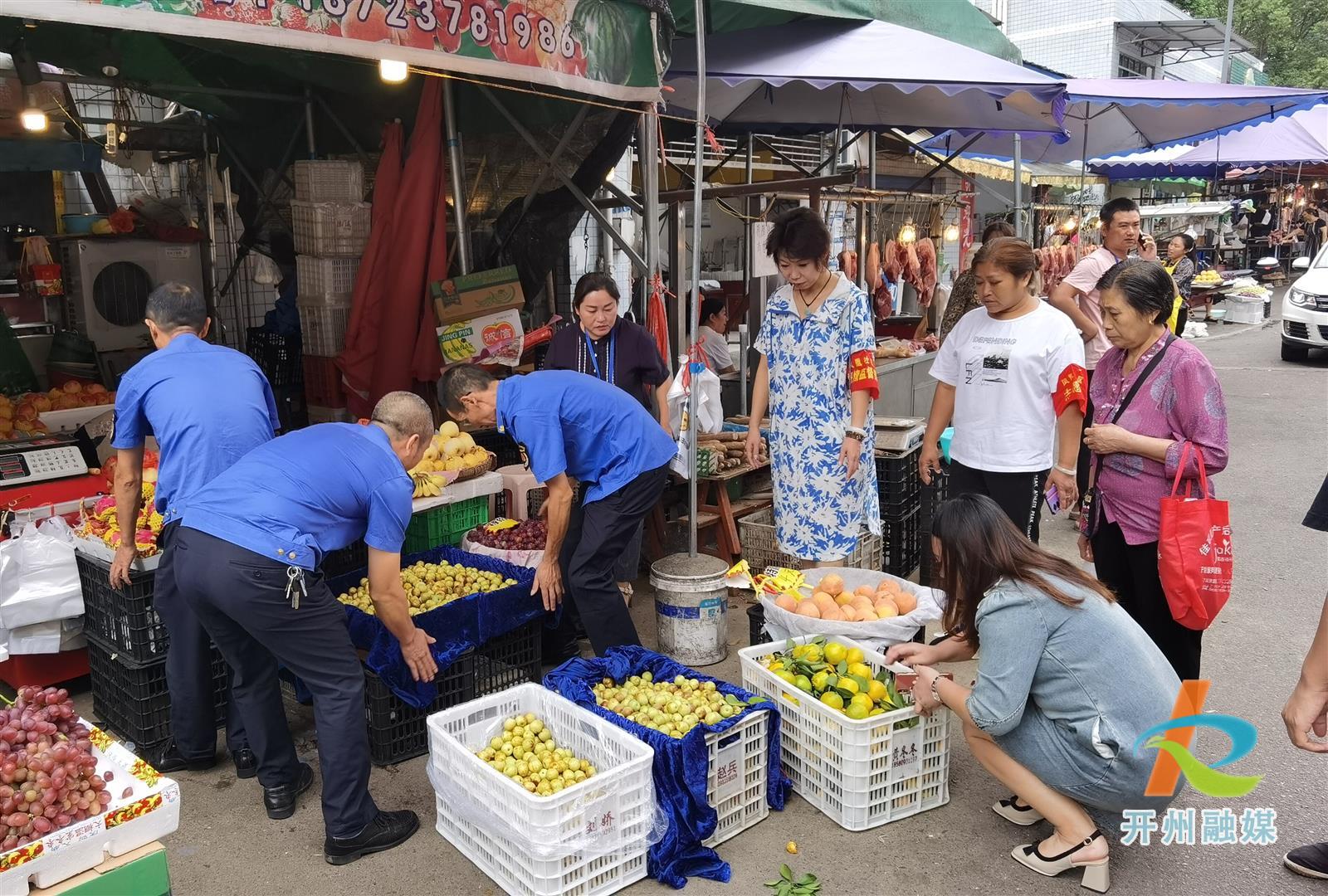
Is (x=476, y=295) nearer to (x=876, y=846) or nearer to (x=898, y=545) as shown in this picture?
(x=898, y=545)

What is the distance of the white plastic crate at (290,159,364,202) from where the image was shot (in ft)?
20.8

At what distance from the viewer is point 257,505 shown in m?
3.28

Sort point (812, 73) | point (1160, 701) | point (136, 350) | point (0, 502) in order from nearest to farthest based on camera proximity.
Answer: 1. point (1160, 701)
2. point (0, 502)
3. point (812, 73)
4. point (136, 350)

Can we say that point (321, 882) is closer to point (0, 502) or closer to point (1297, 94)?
point (0, 502)

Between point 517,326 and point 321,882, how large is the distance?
3808mm

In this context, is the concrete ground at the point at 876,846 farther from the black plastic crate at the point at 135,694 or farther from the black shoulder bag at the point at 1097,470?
the black shoulder bag at the point at 1097,470

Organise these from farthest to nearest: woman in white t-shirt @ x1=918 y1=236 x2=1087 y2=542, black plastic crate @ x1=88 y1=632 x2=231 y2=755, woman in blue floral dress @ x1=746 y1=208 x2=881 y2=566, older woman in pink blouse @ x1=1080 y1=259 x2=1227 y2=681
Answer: woman in blue floral dress @ x1=746 y1=208 x2=881 y2=566 < woman in white t-shirt @ x1=918 y1=236 x2=1087 y2=542 < black plastic crate @ x1=88 y1=632 x2=231 y2=755 < older woman in pink blouse @ x1=1080 y1=259 x2=1227 y2=681

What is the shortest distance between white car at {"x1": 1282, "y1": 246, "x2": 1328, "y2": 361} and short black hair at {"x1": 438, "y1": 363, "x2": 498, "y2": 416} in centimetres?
1492

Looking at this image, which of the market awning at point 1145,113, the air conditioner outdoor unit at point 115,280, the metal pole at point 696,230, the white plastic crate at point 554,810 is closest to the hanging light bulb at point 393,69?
the metal pole at point 696,230

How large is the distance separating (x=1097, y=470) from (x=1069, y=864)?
1.50 meters

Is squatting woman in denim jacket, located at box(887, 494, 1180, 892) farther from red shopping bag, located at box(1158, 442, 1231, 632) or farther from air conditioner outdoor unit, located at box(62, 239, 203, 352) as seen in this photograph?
air conditioner outdoor unit, located at box(62, 239, 203, 352)

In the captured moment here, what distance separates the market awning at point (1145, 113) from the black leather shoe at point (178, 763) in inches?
286

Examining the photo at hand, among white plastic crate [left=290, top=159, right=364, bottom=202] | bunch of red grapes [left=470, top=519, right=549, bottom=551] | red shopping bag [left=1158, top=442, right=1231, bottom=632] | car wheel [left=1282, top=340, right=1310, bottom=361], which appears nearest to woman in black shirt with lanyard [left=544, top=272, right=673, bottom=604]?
bunch of red grapes [left=470, top=519, right=549, bottom=551]

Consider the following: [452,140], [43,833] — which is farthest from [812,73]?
[43,833]
